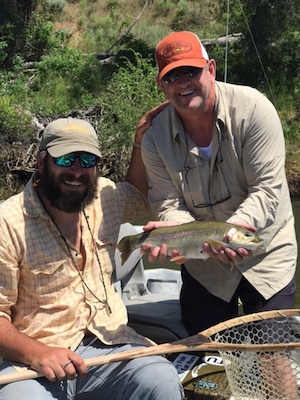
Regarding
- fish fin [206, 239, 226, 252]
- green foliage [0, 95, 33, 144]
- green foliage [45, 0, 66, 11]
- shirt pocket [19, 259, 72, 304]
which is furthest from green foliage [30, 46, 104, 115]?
fish fin [206, 239, 226, 252]

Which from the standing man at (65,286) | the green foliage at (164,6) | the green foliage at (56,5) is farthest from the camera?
the green foliage at (164,6)

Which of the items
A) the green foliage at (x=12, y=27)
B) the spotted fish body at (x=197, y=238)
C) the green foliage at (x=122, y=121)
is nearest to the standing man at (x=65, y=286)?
the spotted fish body at (x=197, y=238)

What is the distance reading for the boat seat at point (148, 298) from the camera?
13.0 ft

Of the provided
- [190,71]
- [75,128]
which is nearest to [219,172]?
[190,71]

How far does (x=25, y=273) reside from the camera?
3.23 meters

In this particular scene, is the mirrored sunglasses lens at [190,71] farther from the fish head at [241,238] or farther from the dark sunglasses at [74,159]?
the fish head at [241,238]

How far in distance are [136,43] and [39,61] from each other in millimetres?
3660

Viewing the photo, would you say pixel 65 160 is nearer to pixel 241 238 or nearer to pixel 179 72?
pixel 179 72

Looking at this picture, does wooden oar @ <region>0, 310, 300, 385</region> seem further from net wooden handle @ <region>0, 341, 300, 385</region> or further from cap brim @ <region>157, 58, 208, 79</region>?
cap brim @ <region>157, 58, 208, 79</region>

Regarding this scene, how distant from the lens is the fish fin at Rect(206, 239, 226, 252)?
3.16 metres

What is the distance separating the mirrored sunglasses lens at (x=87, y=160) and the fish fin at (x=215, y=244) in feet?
2.32

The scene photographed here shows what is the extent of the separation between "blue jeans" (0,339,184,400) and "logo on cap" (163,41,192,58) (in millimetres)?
1494

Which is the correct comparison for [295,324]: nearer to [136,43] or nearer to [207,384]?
[207,384]

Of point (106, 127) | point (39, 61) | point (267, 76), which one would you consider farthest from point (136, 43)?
point (106, 127)
